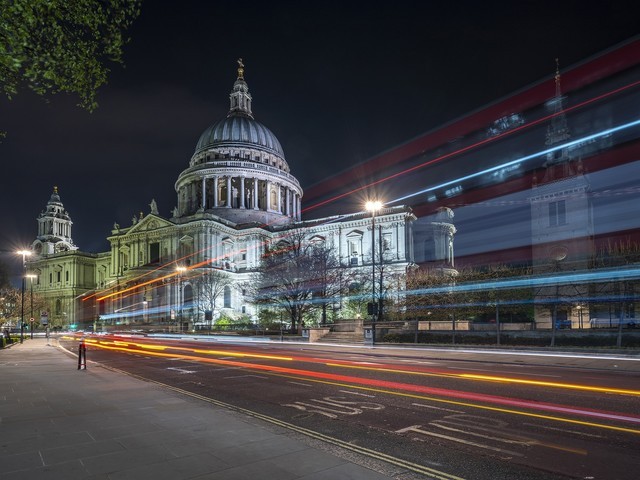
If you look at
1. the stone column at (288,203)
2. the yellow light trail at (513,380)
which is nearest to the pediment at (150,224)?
the stone column at (288,203)

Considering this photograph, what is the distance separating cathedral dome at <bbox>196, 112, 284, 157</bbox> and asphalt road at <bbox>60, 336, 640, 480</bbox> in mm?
100459

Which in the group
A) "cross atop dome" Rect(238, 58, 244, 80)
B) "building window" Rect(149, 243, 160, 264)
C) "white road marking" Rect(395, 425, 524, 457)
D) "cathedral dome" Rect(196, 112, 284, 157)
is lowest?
"white road marking" Rect(395, 425, 524, 457)

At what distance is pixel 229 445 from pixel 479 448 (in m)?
3.66

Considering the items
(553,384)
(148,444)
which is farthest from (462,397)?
(148,444)

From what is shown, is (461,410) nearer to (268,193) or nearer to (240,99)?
(268,193)

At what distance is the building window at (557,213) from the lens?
67.9m

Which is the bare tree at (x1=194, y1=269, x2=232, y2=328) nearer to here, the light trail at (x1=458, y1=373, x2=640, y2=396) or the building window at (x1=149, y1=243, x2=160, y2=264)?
the building window at (x1=149, y1=243, x2=160, y2=264)

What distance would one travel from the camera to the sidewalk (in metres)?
5.69

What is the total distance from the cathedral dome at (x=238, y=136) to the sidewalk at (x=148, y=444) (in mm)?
106886

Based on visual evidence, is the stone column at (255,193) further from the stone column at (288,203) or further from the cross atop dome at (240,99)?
the cross atop dome at (240,99)

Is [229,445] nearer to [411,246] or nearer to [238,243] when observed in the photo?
[411,246]

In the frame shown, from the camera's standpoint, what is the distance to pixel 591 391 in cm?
1180

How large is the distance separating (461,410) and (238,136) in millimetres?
112198

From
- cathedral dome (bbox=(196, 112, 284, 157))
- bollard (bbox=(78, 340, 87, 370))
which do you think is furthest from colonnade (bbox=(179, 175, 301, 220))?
bollard (bbox=(78, 340, 87, 370))
